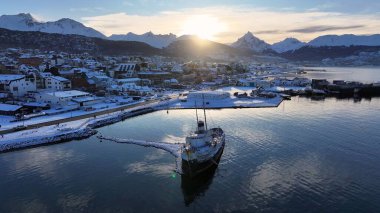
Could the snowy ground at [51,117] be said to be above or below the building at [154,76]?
below

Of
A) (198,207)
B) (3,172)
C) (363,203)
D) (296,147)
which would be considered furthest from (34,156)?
(363,203)

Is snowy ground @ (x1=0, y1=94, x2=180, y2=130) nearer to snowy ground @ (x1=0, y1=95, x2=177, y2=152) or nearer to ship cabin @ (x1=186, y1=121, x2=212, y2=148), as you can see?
snowy ground @ (x1=0, y1=95, x2=177, y2=152)

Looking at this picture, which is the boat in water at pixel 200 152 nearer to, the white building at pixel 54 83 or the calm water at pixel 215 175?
the calm water at pixel 215 175

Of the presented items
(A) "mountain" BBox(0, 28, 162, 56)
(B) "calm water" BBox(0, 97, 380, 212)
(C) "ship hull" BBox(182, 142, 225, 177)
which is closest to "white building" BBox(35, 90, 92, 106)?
(B) "calm water" BBox(0, 97, 380, 212)

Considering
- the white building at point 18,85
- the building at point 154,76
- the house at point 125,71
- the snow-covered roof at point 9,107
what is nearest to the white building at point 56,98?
the white building at point 18,85

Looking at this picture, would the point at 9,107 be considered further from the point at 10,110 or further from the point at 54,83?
the point at 54,83

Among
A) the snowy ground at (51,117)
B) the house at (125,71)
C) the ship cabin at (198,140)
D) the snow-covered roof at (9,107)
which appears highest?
the house at (125,71)

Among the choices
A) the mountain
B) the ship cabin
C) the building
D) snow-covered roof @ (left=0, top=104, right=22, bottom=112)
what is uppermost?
the mountain

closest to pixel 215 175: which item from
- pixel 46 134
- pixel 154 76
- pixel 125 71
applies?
pixel 46 134
